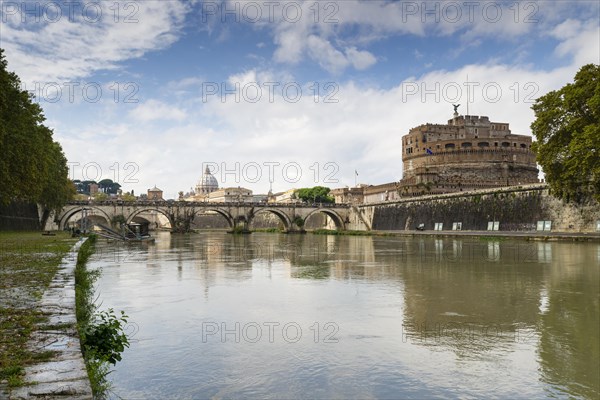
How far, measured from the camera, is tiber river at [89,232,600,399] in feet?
23.3

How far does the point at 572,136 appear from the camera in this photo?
1448 inches

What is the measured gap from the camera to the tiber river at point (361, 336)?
7.11 metres

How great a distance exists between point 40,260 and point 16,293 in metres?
7.70

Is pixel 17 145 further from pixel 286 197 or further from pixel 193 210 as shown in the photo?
pixel 286 197

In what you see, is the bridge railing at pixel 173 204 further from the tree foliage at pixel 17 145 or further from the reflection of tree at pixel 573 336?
the reflection of tree at pixel 573 336

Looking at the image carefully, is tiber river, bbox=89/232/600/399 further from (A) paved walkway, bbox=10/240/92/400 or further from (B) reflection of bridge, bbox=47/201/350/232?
(B) reflection of bridge, bbox=47/201/350/232

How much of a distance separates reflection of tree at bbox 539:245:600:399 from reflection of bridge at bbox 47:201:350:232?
63207mm

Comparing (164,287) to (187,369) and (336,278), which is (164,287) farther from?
(187,369)

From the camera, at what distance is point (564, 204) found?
142ft

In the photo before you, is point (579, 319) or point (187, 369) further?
point (579, 319)

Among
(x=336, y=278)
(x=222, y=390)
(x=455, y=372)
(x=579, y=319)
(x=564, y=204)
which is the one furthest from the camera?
(x=564, y=204)

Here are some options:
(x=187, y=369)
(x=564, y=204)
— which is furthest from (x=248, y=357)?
(x=564, y=204)

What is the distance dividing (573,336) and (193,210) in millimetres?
76802

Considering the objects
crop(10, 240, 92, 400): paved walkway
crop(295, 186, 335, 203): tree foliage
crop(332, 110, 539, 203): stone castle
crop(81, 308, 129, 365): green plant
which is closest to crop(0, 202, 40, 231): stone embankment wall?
crop(10, 240, 92, 400): paved walkway
